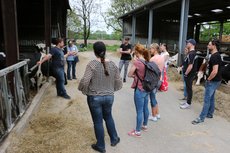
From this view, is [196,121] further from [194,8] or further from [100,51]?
[194,8]

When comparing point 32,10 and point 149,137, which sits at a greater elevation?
point 32,10

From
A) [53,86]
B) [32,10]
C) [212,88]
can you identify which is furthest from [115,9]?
[212,88]

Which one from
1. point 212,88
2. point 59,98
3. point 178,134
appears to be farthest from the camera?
point 59,98

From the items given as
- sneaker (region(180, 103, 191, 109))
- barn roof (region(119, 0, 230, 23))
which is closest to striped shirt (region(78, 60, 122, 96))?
sneaker (region(180, 103, 191, 109))

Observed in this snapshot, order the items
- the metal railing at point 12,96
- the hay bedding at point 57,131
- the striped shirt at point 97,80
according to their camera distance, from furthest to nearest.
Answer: the metal railing at point 12,96 → the hay bedding at point 57,131 → the striped shirt at point 97,80

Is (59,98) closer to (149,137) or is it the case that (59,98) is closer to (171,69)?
(149,137)

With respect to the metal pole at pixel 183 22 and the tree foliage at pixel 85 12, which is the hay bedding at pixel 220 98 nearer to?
the metal pole at pixel 183 22

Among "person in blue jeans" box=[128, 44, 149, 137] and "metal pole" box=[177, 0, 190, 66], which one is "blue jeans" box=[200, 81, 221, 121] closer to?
"person in blue jeans" box=[128, 44, 149, 137]

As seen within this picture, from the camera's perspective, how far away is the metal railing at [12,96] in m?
4.04

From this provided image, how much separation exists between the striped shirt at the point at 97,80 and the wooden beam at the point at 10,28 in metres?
2.15

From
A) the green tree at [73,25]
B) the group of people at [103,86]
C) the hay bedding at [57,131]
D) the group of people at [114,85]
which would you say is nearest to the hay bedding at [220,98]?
the group of people at [114,85]

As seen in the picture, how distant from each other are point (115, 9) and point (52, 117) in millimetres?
36492

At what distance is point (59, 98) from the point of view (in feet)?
23.1

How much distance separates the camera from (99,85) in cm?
370
